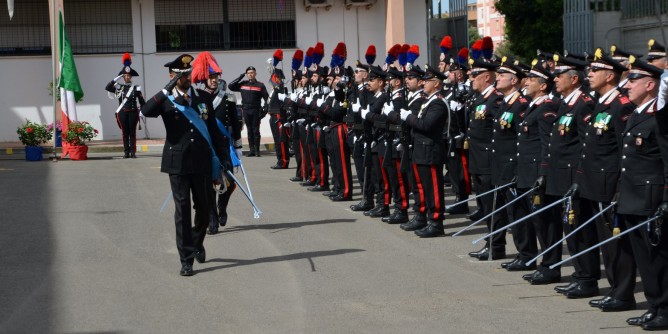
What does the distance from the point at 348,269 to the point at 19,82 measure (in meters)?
19.4

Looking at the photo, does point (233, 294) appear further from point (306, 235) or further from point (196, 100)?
point (306, 235)

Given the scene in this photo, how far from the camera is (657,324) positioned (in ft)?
24.9

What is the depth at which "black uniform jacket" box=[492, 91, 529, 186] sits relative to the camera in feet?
33.3

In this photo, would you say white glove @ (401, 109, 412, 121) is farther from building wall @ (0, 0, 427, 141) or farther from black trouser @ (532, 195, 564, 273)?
building wall @ (0, 0, 427, 141)

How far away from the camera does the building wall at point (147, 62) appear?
2764 centimetres

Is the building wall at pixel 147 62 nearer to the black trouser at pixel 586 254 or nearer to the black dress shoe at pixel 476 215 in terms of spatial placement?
the black dress shoe at pixel 476 215

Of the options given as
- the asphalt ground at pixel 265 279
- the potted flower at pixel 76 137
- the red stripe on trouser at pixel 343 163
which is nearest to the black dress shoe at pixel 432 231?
the asphalt ground at pixel 265 279

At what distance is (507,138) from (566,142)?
1.37 metres

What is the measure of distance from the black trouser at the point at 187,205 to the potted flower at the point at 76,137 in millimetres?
12857

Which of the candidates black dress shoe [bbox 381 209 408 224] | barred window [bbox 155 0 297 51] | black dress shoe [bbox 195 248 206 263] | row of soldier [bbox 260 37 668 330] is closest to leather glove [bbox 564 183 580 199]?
row of soldier [bbox 260 37 668 330]

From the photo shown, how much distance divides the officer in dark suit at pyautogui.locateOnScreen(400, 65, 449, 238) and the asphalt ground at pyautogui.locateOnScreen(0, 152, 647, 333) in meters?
0.34

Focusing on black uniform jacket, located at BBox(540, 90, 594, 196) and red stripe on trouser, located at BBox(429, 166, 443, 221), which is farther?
red stripe on trouser, located at BBox(429, 166, 443, 221)

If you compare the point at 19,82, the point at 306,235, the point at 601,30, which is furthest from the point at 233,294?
the point at 601,30

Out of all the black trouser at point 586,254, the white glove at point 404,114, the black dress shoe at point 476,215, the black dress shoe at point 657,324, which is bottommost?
the black dress shoe at point 657,324
